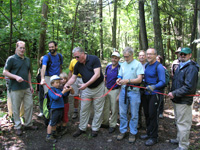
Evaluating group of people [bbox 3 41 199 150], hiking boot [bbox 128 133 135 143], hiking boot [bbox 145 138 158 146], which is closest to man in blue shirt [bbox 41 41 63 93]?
group of people [bbox 3 41 199 150]

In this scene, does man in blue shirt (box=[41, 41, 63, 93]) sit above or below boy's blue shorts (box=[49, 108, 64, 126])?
above

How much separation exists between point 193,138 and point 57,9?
435 inches

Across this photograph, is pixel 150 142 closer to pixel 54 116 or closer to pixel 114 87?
pixel 114 87

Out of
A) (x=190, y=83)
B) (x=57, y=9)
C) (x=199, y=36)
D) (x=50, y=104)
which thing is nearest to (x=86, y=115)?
(x=50, y=104)

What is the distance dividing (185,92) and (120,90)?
1648mm

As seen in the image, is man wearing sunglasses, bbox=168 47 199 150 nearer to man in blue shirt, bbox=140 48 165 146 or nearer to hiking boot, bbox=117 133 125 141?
man in blue shirt, bbox=140 48 165 146

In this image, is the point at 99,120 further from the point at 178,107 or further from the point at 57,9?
the point at 57,9

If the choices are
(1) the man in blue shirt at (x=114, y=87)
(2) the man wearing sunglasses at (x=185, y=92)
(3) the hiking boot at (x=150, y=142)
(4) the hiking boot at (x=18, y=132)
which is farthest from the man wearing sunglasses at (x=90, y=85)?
(2) the man wearing sunglasses at (x=185, y=92)

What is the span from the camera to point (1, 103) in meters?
6.31

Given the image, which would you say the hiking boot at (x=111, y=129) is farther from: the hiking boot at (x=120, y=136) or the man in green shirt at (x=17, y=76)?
the man in green shirt at (x=17, y=76)

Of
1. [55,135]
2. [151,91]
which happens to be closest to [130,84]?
[151,91]

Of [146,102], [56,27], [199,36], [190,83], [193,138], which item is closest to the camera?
[190,83]

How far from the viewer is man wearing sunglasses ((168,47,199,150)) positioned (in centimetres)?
333

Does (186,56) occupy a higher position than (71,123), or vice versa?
(186,56)
